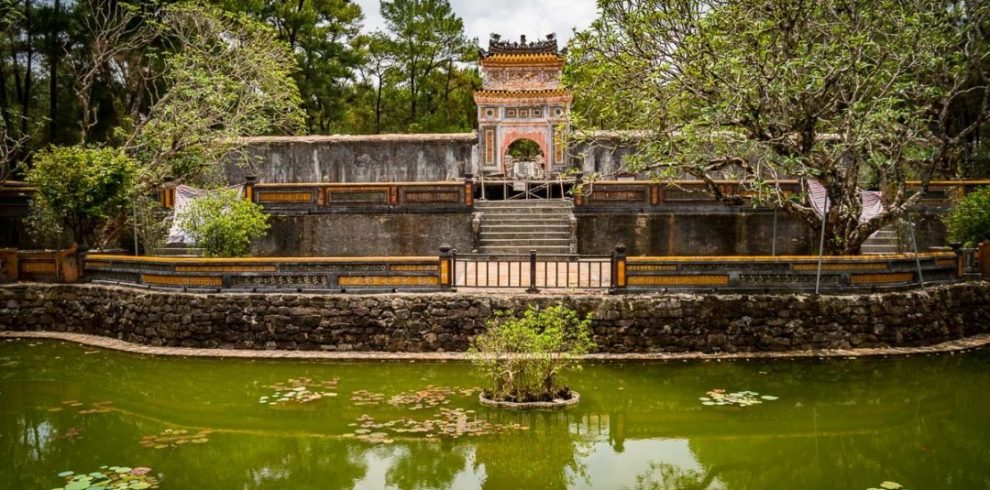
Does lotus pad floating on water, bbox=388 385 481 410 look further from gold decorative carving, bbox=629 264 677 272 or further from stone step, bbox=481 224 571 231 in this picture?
stone step, bbox=481 224 571 231

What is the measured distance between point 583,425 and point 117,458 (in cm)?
487

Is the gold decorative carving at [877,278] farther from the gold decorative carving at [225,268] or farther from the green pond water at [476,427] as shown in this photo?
the gold decorative carving at [225,268]

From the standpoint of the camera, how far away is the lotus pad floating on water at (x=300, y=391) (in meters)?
9.96

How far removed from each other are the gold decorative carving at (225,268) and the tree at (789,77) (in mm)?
6425

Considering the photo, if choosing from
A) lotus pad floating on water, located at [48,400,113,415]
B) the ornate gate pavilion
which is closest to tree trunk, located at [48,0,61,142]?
the ornate gate pavilion

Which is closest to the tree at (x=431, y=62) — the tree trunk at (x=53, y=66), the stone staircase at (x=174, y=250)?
the tree trunk at (x=53, y=66)

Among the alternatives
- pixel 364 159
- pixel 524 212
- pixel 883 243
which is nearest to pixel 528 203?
pixel 524 212

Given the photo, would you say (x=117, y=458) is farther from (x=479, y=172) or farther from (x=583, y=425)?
(x=479, y=172)

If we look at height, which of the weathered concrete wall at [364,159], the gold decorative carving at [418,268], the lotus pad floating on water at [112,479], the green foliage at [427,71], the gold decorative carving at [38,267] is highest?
the green foliage at [427,71]

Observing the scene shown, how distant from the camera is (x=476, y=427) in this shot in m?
8.75

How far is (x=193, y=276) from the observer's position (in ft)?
42.9

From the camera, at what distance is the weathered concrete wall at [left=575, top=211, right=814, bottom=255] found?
56.6ft

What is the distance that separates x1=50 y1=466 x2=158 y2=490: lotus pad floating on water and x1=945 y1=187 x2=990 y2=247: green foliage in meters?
13.8

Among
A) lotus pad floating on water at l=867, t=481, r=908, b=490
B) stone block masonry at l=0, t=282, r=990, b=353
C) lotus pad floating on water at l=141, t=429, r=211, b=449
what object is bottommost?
lotus pad floating on water at l=867, t=481, r=908, b=490
